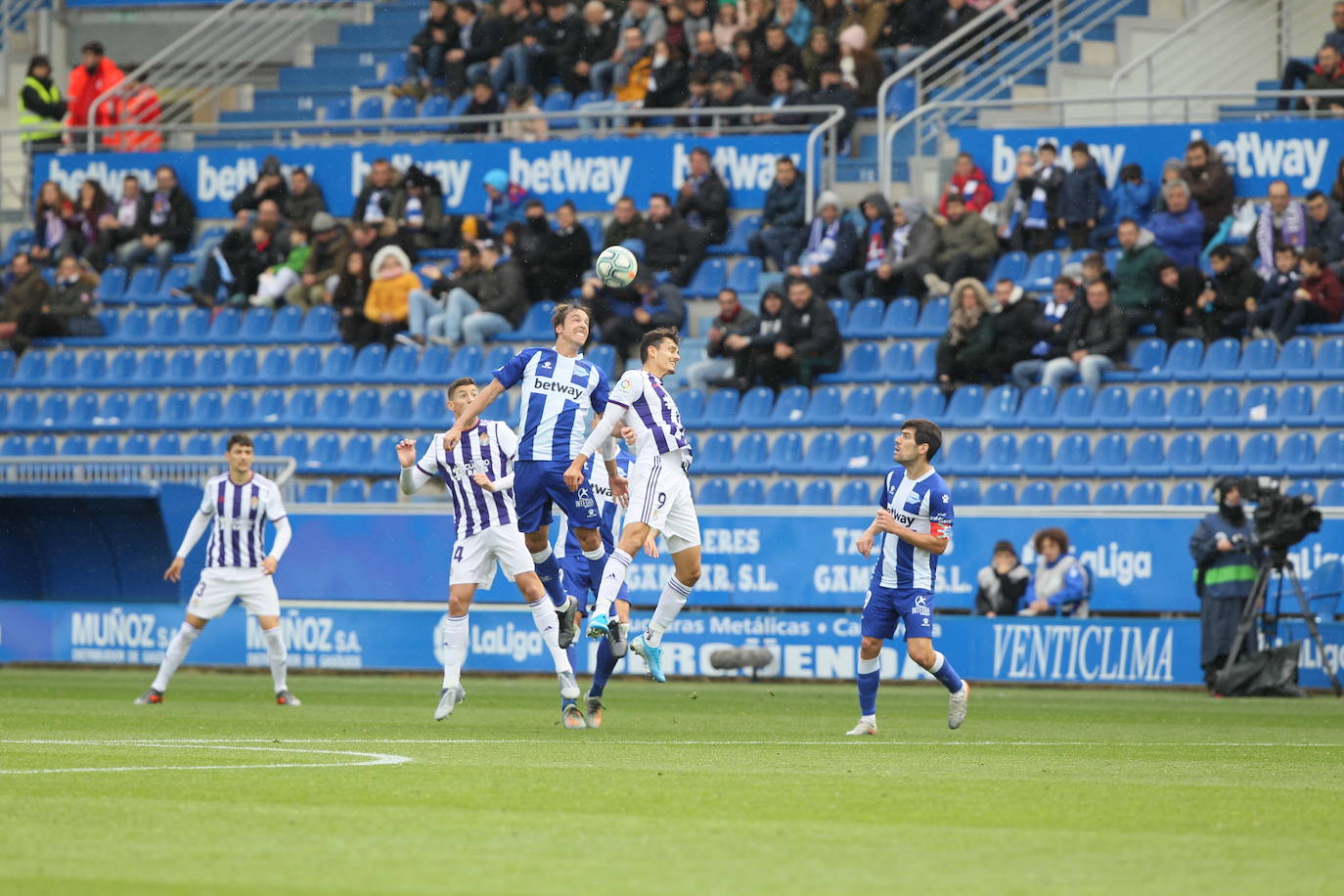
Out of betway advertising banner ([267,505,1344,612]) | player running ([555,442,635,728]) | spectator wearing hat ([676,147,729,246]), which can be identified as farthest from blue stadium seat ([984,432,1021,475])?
player running ([555,442,635,728])

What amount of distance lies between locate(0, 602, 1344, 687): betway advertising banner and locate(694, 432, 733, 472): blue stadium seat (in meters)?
2.79

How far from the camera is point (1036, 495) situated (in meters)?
21.5

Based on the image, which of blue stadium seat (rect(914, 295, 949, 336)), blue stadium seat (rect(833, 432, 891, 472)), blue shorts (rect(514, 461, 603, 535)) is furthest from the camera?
blue stadium seat (rect(914, 295, 949, 336))

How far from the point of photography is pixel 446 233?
1101 inches

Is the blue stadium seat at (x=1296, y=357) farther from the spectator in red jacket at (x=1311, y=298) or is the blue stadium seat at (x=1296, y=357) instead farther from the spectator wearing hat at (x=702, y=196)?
the spectator wearing hat at (x=702, y=196)

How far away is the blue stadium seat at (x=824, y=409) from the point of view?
76.3ft

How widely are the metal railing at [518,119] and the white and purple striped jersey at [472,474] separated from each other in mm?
12202

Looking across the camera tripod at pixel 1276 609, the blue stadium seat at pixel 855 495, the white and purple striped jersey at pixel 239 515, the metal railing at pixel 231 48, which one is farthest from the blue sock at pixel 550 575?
the metal railing at pixel 231 48

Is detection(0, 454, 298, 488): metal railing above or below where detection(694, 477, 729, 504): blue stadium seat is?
above

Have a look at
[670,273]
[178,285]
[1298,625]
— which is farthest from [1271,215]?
[178,285]

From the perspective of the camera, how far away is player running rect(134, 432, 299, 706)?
17.0 metres

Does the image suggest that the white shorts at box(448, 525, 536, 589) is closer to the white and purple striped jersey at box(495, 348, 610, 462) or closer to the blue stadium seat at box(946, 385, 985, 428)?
the white and purple striped jersey at box(495, 348, 610, 462)

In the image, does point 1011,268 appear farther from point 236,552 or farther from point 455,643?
point 455,643

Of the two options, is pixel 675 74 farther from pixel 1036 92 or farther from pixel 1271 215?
pixel 1271 215
